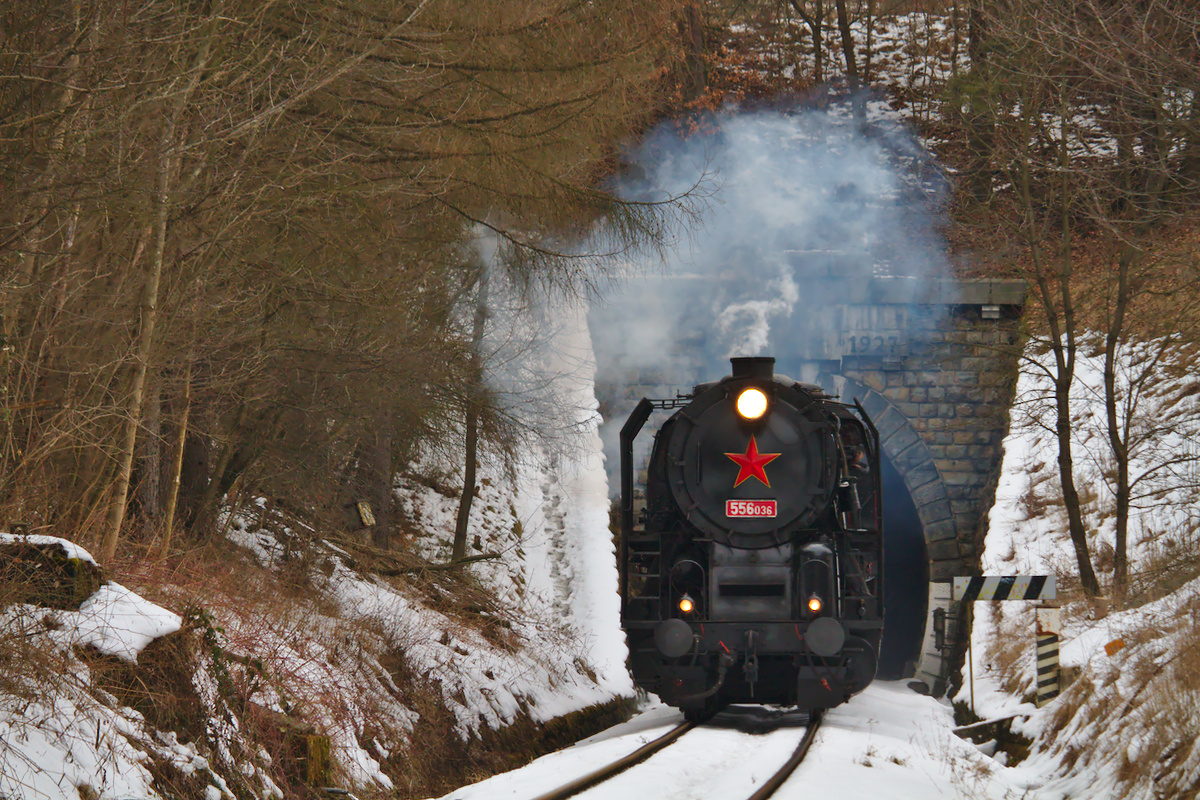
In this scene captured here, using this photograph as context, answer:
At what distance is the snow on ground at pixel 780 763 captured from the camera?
17.2 feet

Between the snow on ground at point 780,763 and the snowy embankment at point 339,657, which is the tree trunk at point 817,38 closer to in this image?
the snowy embankment at point 339,657

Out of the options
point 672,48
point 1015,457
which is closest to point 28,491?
point 672,48

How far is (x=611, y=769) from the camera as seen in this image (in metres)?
5.69

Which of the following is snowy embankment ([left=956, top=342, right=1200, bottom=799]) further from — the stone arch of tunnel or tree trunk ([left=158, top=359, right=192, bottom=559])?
tree trunk ([left=158, top=359, right=192, bottom=559])

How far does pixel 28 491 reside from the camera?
4.67 meters

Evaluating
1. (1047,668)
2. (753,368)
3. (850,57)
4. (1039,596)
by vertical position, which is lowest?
(1047,668)

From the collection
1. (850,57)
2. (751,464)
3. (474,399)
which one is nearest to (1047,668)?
(751,464)

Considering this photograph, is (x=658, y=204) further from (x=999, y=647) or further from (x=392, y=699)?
(x=999, y=647)

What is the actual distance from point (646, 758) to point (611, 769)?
657 millimetres

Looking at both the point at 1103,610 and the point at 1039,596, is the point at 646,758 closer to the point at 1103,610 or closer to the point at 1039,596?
the point at 1039,596

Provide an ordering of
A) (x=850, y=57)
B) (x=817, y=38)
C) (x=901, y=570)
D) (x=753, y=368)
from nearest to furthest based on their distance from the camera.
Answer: (x=753, y=368) → (x=901, y=570) → (x=850, y=57) → (x=817, y=38)

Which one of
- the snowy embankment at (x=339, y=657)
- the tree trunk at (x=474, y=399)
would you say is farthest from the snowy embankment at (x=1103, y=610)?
the tree trunk at (x=474, y=399)

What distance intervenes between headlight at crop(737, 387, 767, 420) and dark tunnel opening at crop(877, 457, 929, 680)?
11243 mm

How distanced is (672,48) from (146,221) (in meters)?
4.13
